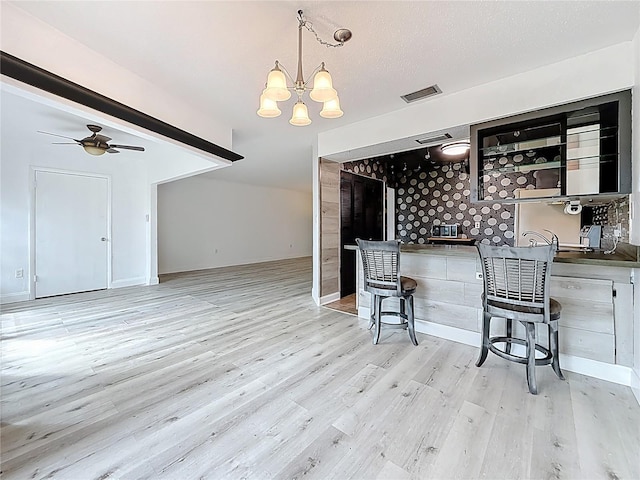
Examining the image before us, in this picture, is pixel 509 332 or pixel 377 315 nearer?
pixel 509 332

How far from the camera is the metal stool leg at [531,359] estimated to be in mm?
1991

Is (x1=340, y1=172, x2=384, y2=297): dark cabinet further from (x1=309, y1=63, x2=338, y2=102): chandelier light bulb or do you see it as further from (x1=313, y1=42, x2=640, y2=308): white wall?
(x1=309, y1=63, x2=338, y2=102): chandelier light bulb

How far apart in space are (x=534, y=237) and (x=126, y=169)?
7.67 metres

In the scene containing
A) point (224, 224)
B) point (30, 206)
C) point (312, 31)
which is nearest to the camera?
point (312, 31)

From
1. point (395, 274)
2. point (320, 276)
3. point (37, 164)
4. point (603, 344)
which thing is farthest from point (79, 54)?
point (603, 344)

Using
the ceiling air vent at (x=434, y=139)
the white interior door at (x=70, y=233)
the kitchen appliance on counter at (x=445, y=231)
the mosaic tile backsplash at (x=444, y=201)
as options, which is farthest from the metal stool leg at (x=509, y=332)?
the white interior door at (x=70, y=233)

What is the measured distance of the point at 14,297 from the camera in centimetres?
441

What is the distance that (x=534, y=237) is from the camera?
448cm

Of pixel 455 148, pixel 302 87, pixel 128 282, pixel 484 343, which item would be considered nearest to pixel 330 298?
pixel 484 343

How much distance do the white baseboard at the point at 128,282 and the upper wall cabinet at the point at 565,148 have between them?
6.36 metres

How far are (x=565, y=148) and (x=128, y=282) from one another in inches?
284

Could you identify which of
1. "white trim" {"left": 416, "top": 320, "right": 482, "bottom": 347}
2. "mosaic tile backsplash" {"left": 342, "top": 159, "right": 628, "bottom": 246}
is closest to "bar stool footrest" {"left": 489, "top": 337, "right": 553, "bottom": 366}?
"white trim" {"left": 416, "top": 320, "right": 482, "bottom": 347}

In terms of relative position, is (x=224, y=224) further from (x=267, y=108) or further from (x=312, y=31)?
(x=312, y=31)

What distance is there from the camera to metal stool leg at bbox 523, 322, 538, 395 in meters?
1.99
